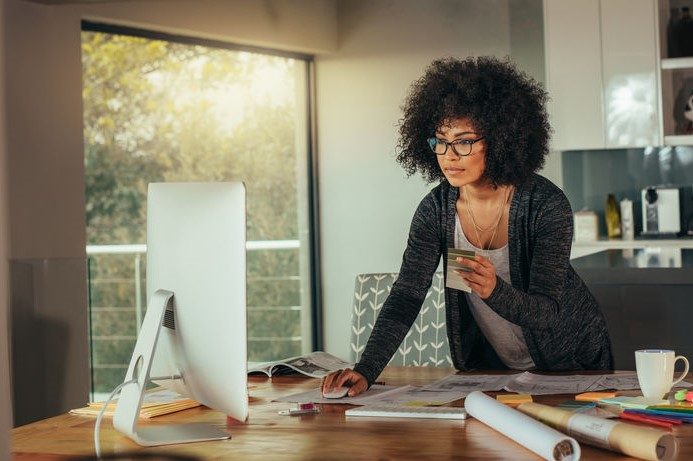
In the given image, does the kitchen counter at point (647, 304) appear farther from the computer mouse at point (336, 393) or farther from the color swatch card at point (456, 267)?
the computer mouse at point (336, 393)

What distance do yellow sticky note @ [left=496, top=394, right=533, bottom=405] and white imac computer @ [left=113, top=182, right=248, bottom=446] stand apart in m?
0.47

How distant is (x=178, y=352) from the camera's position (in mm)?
1559

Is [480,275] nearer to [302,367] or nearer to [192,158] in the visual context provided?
[302,367]

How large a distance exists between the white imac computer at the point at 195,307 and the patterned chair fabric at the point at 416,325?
1187mm

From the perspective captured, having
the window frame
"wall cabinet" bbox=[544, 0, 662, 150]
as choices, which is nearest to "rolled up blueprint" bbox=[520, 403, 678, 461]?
"wall cabinet" bbox=[544, 0, 662, 150]

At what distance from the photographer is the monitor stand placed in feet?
4.91

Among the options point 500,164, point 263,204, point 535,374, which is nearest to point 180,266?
point 535,374

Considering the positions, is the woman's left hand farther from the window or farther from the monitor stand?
the window

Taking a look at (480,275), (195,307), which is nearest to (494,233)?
(480,275)

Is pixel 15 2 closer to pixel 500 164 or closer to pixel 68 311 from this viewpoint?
pixel 68 311

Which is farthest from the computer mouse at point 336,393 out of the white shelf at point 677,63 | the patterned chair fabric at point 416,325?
the white shelf at point 677,63

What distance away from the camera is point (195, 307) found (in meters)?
1.50

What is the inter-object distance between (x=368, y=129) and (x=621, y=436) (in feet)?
16.2

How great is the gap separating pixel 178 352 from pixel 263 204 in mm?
4329
